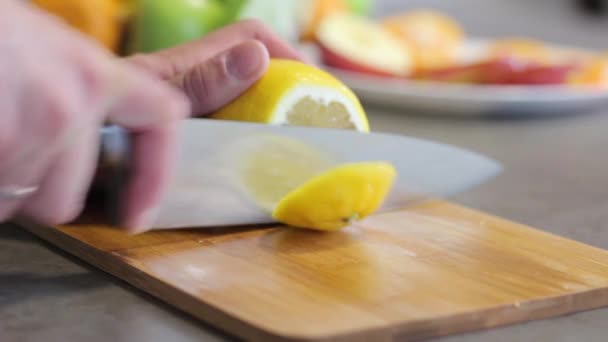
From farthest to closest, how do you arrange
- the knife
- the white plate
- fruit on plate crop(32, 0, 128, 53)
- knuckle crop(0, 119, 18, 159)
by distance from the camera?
1. the white plate
2. fruit on plate crop(32, 0, 128, 53)
3. the knife
4. knuckle crop(0, 119, 18, 159)

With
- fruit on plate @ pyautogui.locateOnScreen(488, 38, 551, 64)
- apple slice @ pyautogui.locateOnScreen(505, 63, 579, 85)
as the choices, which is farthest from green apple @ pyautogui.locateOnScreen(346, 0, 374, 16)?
apple slice @ pyautogui.locateOnScreen(505, 63, 579, 85)

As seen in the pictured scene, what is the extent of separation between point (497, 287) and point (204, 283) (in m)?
0.23

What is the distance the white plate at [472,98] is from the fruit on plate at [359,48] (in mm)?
73

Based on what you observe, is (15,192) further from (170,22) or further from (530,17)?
(530,17)

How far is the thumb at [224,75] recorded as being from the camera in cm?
83

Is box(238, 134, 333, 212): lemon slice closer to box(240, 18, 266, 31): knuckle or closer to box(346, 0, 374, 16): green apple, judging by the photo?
box(240, 18, 266, 31): knuckle

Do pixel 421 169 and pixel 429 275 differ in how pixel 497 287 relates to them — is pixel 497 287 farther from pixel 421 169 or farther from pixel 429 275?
pixel 421 169

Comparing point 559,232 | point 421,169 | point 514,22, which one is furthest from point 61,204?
point 514,22

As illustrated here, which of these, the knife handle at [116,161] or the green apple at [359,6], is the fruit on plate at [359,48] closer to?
the green apple at [359,6]

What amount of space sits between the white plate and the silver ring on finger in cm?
95

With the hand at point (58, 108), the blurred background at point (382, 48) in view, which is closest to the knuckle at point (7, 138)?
the hand at point (58, 108)

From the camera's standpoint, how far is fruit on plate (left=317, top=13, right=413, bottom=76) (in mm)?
1630

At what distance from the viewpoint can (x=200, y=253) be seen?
0.77 m

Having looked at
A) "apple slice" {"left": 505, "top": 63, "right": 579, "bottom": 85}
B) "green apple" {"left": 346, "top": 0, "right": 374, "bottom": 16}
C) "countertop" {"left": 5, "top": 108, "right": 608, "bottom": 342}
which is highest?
"green apple" {"left": 346, "top": 0, "right": 374, "bottom": 16}
